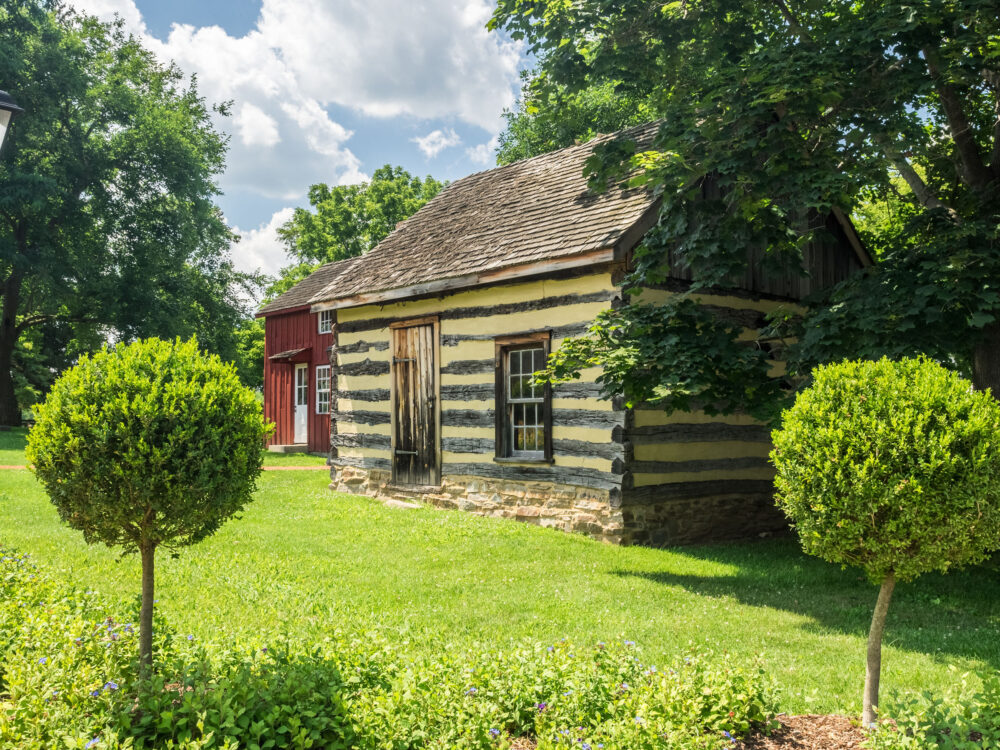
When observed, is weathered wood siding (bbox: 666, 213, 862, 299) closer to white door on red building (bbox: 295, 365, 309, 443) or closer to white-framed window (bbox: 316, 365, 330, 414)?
white-framed window (bbox: 316, 365, 330, 414)

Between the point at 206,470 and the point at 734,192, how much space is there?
6513mm

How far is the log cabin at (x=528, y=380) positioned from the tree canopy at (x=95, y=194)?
15739 mm

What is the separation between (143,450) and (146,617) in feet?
3.26

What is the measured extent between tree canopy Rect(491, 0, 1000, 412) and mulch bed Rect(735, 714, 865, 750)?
4135mm

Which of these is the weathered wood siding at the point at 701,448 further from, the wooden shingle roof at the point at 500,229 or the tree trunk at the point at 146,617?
the tree trunk at the point at 146,617

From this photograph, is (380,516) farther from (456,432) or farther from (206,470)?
(206,470)

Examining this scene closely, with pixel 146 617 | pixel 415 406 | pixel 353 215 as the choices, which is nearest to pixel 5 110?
pixel 146 617

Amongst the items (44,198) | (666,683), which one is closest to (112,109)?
(44,198)

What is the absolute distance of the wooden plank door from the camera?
13367 mm

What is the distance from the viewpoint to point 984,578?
8648mm

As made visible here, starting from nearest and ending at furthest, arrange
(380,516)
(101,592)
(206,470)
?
(206,470)
(101,592)
(380,516)

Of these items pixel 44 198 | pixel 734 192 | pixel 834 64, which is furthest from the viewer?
pixel 44 198

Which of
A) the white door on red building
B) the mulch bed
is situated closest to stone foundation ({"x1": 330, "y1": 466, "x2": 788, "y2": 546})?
the mulch bed

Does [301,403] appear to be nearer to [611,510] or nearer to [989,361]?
[611,510]
